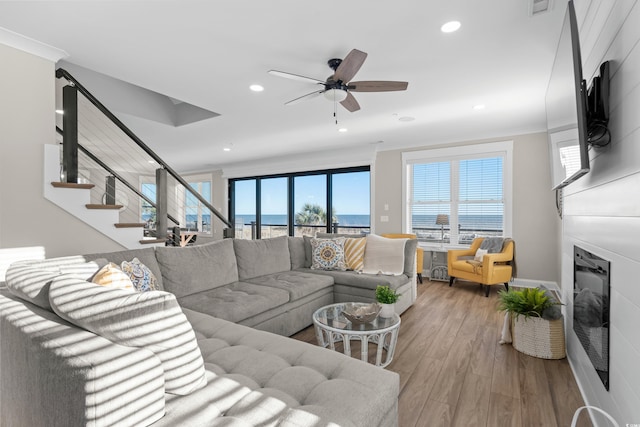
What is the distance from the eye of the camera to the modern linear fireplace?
1.50 m

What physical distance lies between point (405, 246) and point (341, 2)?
2.64 meters

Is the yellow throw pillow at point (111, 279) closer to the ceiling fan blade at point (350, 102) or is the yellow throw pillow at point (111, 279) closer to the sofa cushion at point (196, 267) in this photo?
Result: the sofa cushion at point (196, 267)

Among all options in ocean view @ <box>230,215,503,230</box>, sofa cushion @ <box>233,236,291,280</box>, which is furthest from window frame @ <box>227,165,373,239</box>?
sofa cushion @ <box>233,236,291,280</box>

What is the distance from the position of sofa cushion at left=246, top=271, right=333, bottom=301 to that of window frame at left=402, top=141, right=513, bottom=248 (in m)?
2.98

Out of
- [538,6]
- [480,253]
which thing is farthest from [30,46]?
[480,253]

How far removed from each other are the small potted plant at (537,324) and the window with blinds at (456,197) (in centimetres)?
283

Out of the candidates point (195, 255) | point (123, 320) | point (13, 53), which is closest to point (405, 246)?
point (195, 255)

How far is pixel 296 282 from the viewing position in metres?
3.21

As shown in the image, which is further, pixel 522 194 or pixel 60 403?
pixel 522 194

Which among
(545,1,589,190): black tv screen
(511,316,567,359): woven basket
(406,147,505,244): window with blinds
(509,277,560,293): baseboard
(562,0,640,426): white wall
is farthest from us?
(406,147,505,244): window with blinds

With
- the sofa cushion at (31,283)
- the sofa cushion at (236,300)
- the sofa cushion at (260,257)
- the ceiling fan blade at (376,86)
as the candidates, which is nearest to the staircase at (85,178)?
the sofa cushion at (260,257)

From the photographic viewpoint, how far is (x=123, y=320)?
1.00 metres

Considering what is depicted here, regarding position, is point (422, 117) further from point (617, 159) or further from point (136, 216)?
point (136, 216)

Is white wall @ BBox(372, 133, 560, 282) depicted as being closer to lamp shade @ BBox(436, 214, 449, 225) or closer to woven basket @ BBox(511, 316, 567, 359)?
lamp shade @ BBox(436, 214, 449, 225)
